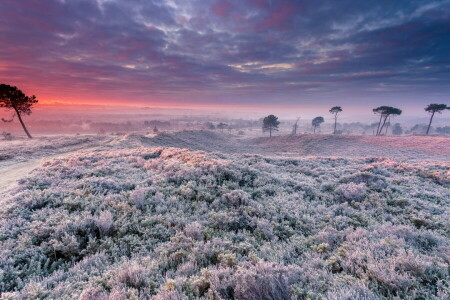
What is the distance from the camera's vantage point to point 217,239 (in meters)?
5.54

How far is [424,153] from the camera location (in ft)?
148

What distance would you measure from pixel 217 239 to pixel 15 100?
61.0 meters

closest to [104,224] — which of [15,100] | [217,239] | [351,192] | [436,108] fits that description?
[217,239]

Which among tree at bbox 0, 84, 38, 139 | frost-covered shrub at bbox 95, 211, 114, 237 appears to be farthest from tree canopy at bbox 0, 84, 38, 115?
frost-covered shrub at bbox 95, 211, 114, 237

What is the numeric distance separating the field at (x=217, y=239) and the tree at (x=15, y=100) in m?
49.8

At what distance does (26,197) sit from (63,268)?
486cm

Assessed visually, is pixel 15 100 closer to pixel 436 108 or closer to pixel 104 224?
pixel 104 224

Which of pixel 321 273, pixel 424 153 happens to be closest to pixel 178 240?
pixel 321 273

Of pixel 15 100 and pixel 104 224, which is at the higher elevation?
pixel 15 100

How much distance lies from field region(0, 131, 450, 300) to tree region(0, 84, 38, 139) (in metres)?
49.8

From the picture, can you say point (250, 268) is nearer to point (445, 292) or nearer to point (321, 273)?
point (321, 273)

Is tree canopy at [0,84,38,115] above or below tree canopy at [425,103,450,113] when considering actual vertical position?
below

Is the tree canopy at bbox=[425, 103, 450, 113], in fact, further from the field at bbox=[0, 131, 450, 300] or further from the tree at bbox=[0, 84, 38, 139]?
the tree at bbox=[0, 84, 38, 139]

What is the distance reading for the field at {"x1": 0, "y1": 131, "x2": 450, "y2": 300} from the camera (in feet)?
12.4
